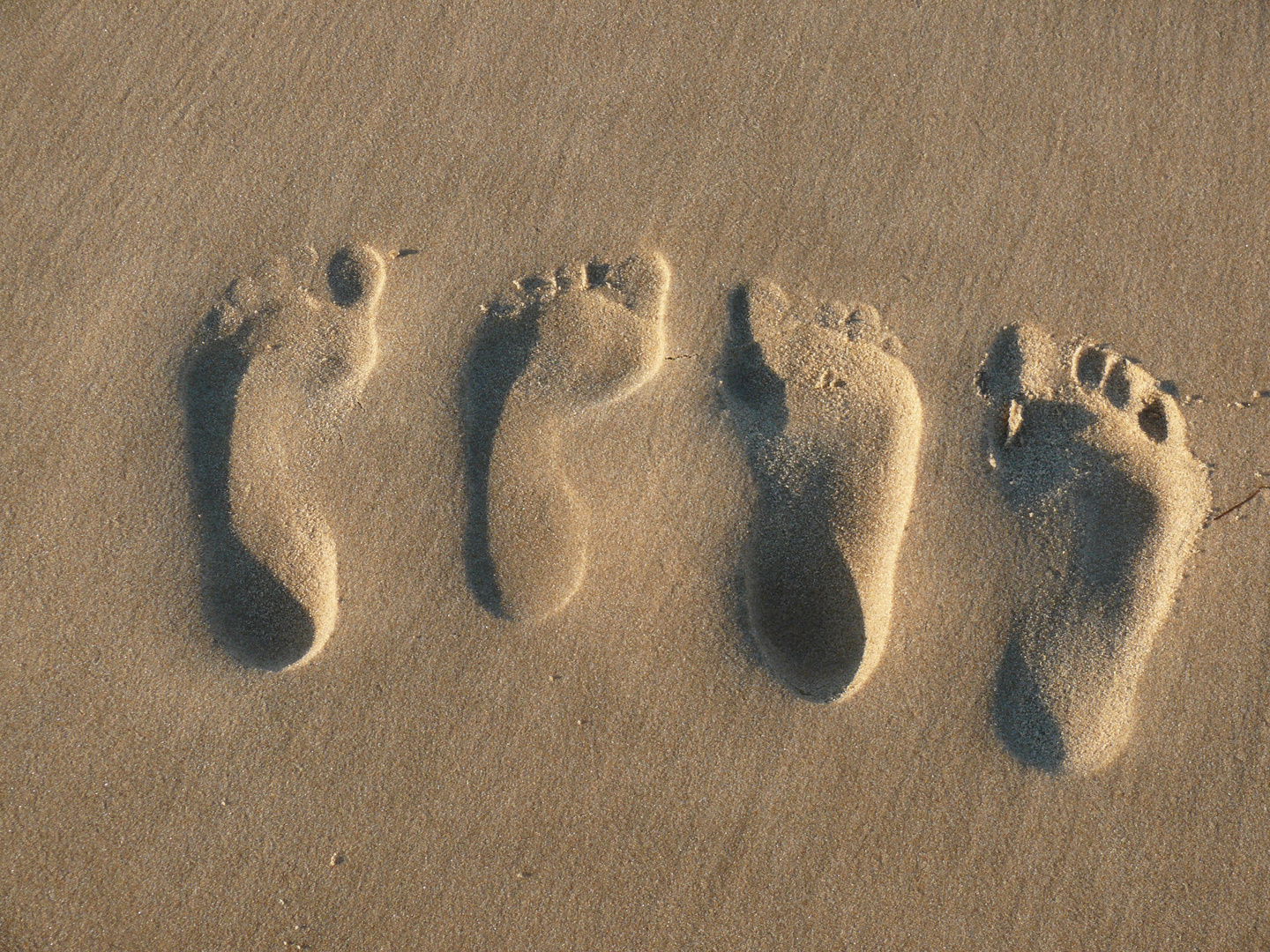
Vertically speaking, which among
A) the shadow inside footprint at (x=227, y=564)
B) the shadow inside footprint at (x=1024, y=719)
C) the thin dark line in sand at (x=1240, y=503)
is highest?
the shadow inside footprint at (x=227, y=564)

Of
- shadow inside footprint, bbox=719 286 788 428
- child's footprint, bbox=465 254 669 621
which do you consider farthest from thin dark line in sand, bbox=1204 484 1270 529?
child's footprint, bbox=465 254 669 621

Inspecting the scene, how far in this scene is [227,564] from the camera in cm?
220

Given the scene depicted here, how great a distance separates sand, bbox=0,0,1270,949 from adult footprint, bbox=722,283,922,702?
4 cm

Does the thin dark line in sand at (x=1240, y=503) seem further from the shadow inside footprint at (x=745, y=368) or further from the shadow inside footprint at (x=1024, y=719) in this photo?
the shadow inside footprint at (x=745, y=368)

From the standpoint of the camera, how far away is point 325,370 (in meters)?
2.21

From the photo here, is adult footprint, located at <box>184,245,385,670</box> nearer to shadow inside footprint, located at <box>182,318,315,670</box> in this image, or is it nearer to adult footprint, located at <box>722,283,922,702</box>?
shadow inside footprint, located at <box>182,318,315,670</box>

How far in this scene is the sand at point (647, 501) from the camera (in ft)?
7.00

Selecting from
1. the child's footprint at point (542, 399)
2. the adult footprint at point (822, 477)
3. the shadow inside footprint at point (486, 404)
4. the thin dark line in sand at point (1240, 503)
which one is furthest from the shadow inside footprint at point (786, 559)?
the thin dark line in sand at point (1240, 503)

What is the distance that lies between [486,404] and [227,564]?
2.94 feet

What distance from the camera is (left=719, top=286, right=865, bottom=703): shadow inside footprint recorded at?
84.2 inches

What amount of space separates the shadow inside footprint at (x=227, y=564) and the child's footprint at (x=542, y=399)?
0.56 meters

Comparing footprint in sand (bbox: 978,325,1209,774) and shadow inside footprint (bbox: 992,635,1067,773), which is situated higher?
footprint in sand (bbox: 978,325,1209,774)

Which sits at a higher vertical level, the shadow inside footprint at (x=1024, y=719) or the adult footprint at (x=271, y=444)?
the adult footprint at (x=271, y=444)

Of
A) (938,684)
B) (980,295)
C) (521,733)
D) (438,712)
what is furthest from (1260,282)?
(438,712)
